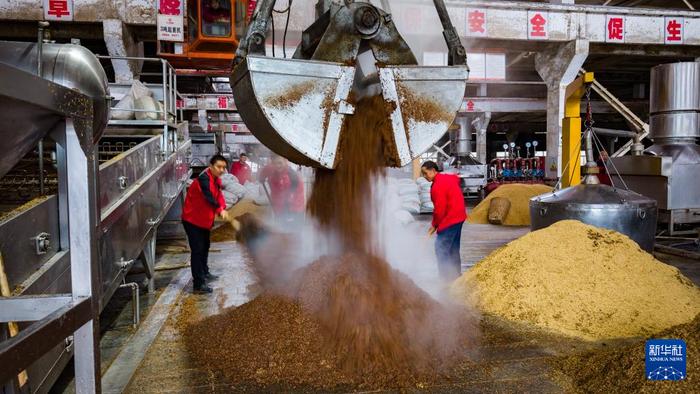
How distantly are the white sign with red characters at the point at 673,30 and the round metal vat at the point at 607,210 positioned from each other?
283 inches

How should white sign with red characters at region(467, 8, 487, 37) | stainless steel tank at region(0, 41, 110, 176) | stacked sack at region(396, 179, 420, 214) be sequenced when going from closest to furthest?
stainless steel tank at region(0, 41, 110, 176)
white sign with red characters at region(467, 8, 487, 37)
stacked sack at region(396, 179, 420, 214)

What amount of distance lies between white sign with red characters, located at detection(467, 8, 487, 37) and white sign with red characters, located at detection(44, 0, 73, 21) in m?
7.54

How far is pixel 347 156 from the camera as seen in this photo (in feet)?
10.4

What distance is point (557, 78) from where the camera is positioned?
11.1 meters

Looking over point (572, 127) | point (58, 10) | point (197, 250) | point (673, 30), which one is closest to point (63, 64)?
point (197, 250)

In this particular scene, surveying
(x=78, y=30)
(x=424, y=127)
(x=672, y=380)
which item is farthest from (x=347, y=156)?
(x=78, y=30)

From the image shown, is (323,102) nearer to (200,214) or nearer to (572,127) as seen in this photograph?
(200,214)

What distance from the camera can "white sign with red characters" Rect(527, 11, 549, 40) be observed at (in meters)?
10.4

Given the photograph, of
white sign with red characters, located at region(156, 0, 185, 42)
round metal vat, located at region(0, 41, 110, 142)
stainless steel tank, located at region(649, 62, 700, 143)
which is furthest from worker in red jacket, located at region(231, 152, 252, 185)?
stainless steel tank, located at region(649, 62, 700, 143)

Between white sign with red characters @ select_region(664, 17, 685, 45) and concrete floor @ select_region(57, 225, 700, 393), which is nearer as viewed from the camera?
concrete floor @ select_region(57, 225, 700, 393)

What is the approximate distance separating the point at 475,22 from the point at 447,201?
20.4 ft

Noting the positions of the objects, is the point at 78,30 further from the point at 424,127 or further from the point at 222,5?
the point at 424,127

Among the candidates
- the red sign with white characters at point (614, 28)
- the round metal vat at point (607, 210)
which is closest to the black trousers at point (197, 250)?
the round metal vat at point (607, 210)

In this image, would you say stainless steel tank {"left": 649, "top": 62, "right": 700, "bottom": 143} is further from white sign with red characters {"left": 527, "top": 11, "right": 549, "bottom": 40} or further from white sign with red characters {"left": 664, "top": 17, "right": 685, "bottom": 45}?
white sign with red characters {"left": 664, "top": 17, "right": 685, "bottom": 45}
